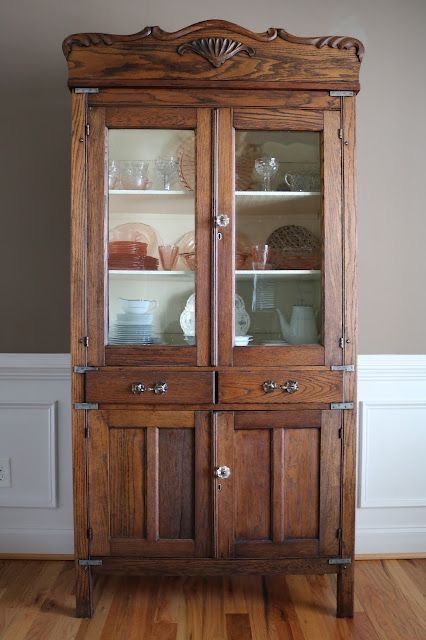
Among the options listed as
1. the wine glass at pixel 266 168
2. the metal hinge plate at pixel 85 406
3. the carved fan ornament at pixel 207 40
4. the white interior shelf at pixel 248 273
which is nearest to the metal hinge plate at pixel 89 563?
the metal hinge plate at pixel 85 406

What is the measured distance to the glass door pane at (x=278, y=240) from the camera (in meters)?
2.03

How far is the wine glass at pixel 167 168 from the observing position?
2043 mm

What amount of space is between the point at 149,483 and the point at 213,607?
0.51 meters

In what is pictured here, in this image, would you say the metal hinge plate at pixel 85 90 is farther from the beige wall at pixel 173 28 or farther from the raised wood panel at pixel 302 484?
the raised wood panel at pixel 302 484

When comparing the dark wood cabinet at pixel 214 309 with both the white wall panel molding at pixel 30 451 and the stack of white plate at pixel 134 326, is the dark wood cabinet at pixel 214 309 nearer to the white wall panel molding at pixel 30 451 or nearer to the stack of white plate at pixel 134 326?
the stack of white plate at pixel 134 326

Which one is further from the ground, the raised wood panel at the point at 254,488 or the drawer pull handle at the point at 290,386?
the drawer pull handle at the point at 290,386

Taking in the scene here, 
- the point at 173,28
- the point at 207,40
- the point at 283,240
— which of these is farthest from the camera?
the point at 173,28

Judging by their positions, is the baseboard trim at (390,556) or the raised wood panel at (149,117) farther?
the baseboard trim at (390,556)

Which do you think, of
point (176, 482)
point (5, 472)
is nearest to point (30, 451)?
point (5, 472)

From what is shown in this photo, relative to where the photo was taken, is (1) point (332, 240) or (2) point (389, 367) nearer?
(1) point (332, 240)

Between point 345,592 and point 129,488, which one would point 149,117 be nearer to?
point 129,488

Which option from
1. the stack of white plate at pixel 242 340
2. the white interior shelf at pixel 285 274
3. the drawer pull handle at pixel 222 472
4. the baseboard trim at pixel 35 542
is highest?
Result: the white interior shelf at pixel 285 274

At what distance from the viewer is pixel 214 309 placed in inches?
78.4

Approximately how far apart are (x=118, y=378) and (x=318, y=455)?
72 cm
